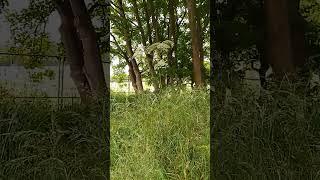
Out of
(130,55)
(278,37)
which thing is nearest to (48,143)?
(130,55)

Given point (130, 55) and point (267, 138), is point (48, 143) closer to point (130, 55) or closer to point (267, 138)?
point (130, 55)

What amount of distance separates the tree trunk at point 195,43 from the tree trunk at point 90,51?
586 mm

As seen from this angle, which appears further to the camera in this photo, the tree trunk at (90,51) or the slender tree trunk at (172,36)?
the slender tree trunk at (172,36)

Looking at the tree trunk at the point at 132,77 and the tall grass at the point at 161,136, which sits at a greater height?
the tree trunk at the point at 132,77

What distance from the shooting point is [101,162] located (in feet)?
7.13

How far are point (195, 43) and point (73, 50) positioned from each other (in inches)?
30.3

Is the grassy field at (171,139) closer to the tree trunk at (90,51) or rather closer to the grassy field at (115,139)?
the grassy field at (115,139)

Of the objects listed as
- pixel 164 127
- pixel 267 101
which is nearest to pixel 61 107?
pixel 164 127

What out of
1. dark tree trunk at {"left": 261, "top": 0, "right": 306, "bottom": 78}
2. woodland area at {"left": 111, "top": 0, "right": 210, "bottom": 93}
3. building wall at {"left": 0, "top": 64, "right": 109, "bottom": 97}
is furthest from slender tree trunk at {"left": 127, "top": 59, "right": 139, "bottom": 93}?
dark tree trunk at {"left": 261, "top": 0, "right": 306, "bottom": 78}

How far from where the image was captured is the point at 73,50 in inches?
102

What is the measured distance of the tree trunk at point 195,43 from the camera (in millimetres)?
2752

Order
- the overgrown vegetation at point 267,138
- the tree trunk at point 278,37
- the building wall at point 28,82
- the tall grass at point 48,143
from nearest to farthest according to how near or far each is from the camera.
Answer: the overgrown vegetation at point 267,138
the tall grass at point 48,143
the building wall at point 28,82
the tree trunk at point 278,37

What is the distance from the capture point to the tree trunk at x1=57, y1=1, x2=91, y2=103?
2.56 meters

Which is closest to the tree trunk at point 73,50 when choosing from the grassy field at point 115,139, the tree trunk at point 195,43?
the grassy field at point 115,139
